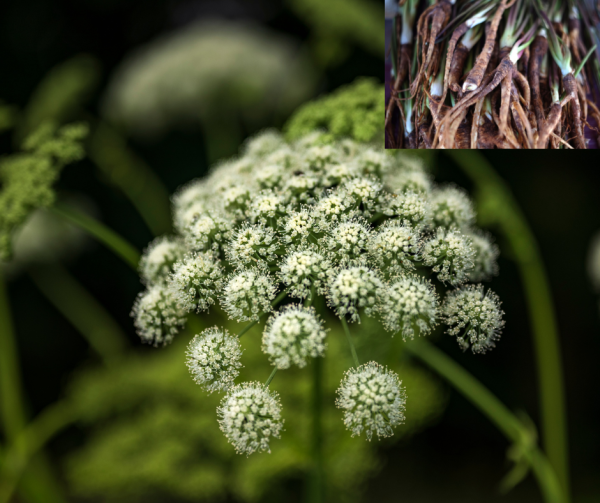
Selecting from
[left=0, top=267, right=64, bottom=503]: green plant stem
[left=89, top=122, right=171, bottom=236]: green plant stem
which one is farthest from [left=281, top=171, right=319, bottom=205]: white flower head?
[left=0, top=267, right=64, bottom=503]: green plant stem

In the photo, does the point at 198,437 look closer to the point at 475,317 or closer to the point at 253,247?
the point at 253,247

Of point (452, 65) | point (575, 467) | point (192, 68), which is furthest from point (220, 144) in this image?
point (575, 467)

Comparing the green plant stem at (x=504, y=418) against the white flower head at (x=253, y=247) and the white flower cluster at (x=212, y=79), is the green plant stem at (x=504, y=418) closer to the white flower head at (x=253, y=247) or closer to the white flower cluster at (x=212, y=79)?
the white flower head at (x=253, y=247)

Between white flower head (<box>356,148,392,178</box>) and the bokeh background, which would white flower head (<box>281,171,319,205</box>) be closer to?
white flower head (<box>356,148,392,178</box>)

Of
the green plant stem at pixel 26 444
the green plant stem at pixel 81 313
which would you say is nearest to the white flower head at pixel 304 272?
the green plant stem at pixel 26 444

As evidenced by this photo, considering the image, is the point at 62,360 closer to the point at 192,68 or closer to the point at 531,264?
the point at 192,68
